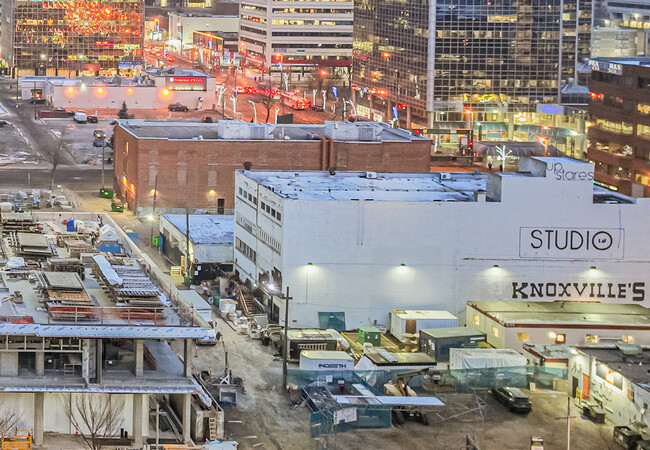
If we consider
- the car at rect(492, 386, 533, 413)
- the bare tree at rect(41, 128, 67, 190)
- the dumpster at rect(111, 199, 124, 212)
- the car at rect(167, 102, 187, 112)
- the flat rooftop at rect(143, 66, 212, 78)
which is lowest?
the car at rect(492, 386, 533, 413)

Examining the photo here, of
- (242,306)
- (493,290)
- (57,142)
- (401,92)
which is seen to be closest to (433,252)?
(493,290)

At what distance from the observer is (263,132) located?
10588cm

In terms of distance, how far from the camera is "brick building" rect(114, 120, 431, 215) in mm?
102375

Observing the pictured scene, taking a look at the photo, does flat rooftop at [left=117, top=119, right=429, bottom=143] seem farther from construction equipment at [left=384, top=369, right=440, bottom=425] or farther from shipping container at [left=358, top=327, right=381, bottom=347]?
construction equipment at [left=384, top=369, right=440, bottom=425]

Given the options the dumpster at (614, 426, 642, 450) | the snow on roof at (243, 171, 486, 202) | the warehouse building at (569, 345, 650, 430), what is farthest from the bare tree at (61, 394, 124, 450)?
the snow on roof at (243, 171, 486, 202)

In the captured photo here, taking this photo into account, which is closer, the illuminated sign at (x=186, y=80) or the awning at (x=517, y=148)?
the awning at (x=517, y=148)

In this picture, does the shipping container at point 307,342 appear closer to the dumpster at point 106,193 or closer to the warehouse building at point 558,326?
the warehouse building at point 558,326

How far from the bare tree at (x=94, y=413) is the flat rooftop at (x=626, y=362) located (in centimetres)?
1868

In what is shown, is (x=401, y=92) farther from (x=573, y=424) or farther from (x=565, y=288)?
(x=573, y=424)

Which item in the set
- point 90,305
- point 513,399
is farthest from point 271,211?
point 513,399

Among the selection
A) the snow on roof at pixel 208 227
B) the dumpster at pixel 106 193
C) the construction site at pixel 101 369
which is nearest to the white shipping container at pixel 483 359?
the construction site at pixel 101 369

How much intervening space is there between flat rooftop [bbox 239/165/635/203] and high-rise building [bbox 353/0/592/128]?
66.9 meters

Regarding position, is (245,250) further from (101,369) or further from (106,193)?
(106,193)

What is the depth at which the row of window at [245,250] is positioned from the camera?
78.9 m
